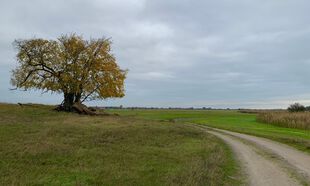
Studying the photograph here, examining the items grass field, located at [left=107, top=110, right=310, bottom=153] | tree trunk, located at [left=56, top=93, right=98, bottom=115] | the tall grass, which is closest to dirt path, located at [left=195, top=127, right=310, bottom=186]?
grass field, located at [left=107, top=110, right=310, bottom=153]

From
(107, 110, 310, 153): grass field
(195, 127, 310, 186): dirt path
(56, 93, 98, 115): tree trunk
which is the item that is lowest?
(195, 127, 310, 186): dirt path

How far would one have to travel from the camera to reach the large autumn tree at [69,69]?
64.6 metres

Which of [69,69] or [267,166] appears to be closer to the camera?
[267,166]

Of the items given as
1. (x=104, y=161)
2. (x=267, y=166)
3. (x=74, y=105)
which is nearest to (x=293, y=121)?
(x=74, y=105)

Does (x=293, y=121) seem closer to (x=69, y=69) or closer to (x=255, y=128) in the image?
(x=255, y=128)

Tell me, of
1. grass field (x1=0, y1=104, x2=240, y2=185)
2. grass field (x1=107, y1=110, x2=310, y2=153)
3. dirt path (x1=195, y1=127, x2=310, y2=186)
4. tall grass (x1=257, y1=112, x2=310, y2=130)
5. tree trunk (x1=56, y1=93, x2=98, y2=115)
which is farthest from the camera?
tree trunk (x1=56, y1=93, x2=98, y2=115)

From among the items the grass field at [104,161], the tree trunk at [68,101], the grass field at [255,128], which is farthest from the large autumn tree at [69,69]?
the grass field at [104,161]

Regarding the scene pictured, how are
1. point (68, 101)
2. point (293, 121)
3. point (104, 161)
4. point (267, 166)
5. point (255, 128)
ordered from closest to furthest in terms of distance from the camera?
point (104, 161) < point (267, 166) < point (255, 128) < point (293, 121) < point (68, 101)

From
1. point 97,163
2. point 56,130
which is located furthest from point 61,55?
point 97,163

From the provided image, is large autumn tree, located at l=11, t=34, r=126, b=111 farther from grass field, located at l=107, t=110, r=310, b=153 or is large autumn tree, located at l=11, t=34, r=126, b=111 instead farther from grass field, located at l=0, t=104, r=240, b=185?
grass field, located at l=0, t=104, r=240, b=185

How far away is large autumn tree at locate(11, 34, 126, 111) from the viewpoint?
212 feet

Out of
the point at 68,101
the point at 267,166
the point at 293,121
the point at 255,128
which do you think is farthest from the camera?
the point at 68,101

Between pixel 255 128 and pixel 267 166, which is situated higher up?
pixel 255 128

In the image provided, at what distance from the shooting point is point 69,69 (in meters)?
65.2
